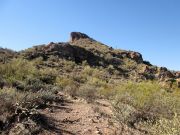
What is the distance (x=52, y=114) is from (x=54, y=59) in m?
31.6

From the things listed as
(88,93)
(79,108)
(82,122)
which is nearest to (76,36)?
(88,93)

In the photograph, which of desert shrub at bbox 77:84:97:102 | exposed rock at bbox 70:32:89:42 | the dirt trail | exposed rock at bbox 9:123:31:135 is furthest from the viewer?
exposed rock at bbox 70:32:89:42

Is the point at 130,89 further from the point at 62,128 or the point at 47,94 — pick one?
the point at 62,128

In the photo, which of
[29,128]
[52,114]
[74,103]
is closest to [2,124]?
[29,128]

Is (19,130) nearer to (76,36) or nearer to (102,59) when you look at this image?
(102,59)

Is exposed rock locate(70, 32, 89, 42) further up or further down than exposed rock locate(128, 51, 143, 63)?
further up

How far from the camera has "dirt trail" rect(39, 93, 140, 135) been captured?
38.2ft

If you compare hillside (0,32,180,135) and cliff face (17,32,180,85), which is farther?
cliff face (17,32,180,85)

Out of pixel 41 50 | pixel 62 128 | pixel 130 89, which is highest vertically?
pixel 41 50

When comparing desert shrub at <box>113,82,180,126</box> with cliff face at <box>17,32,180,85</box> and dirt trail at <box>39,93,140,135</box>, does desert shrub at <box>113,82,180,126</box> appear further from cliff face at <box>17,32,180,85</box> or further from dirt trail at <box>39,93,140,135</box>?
cliff face at <box>17,32,180,85</box>

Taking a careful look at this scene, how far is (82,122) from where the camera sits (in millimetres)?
12992

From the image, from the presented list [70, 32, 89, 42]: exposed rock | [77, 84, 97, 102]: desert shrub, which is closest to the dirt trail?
[77, 84, 97, 102]: desert shrub

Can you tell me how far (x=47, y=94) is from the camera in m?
16.0

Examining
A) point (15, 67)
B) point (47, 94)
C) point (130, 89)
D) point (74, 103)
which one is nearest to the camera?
point (47, 94)
